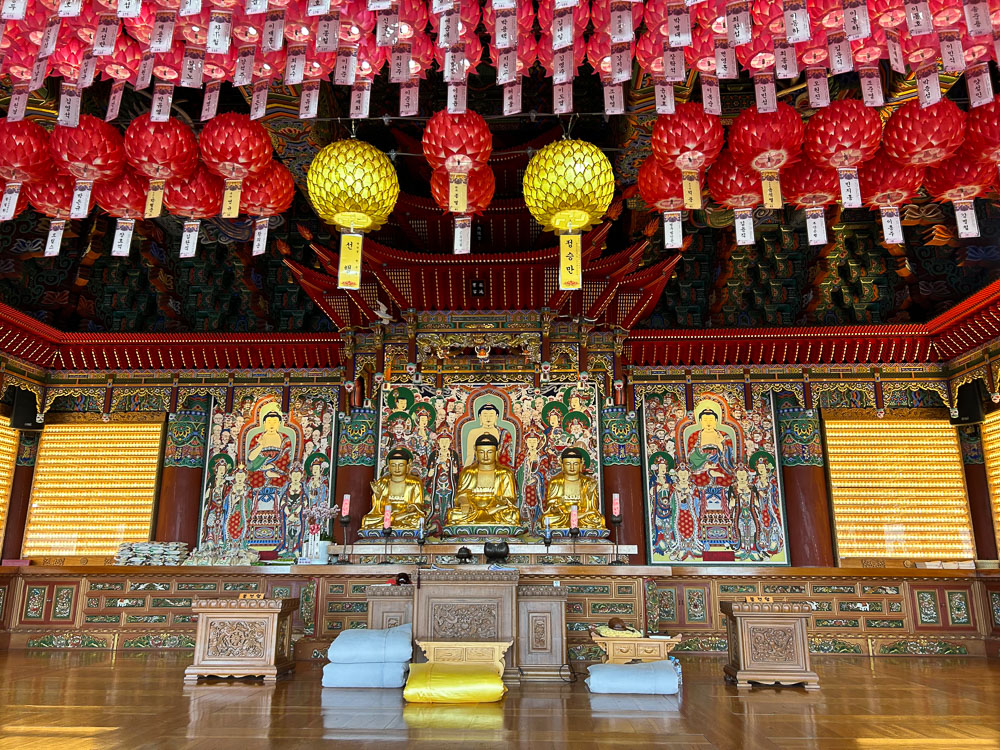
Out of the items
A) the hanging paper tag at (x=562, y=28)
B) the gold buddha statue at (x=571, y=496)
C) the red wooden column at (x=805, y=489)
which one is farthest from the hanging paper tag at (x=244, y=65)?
the red wooden column at (x=805, y=489)

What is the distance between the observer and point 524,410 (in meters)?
9.43

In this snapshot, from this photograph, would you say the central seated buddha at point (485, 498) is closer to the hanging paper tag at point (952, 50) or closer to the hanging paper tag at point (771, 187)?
the hanging paper tag at point (771, 187)

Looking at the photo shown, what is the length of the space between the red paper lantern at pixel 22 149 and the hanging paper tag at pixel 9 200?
6cm

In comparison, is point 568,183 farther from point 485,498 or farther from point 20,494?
point 20,494

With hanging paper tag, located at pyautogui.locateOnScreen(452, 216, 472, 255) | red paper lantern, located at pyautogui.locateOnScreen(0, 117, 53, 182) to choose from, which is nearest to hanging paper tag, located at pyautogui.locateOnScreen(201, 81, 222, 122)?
red paper lantern, located at pyautogui.locateOnScreen(0, 117, 53, 182)

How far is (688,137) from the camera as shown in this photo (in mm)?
5000

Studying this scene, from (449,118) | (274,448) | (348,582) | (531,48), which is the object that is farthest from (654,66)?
(274,448)

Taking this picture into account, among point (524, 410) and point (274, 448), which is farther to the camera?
point (274, 448)

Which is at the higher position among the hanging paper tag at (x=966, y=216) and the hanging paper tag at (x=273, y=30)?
the hanging paper tag at (x=273, y=30)

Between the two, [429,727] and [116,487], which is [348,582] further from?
[116,487]

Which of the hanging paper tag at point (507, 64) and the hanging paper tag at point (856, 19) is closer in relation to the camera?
the hanging paper tag at point (856, 19)

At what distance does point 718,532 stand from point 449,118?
667 cm

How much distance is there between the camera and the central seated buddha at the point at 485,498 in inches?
341

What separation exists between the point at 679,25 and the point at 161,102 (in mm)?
3216
